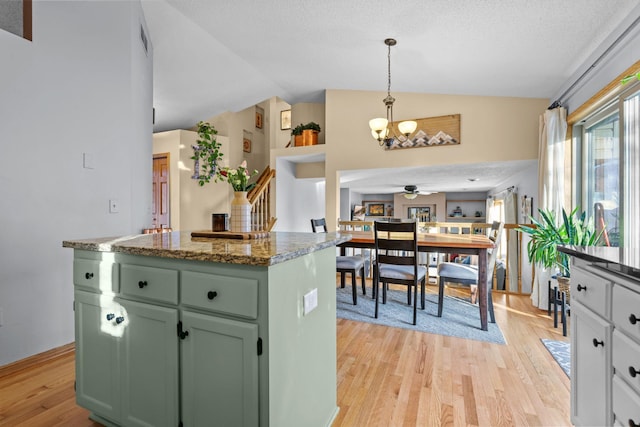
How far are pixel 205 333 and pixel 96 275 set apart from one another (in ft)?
2.25

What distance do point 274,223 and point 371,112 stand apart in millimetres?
2349

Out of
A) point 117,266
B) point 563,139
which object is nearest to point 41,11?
point 117,266

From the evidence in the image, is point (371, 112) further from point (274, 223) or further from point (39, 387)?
point (39, 387)

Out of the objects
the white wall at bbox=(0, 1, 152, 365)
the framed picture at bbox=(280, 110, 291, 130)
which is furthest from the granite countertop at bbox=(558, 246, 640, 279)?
the framed picture at bbox=(280, 110, 291, 130)

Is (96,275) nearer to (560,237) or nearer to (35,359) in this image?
(35,359)

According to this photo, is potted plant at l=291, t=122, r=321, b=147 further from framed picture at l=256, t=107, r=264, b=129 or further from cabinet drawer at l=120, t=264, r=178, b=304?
cabinet drawer at l=120, t=264, r=178, b=304

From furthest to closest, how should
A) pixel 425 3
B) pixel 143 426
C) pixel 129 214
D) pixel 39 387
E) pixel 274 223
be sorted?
pixel 274 223, pixel 129 214, pixel 425 3, pixel 39 387, pixel 143 426

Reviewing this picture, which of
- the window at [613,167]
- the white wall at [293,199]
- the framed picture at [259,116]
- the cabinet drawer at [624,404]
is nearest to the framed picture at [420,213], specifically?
the white wall at [293,199]

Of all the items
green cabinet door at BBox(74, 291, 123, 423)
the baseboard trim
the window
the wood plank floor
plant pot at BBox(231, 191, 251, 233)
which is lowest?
the wood plank floor

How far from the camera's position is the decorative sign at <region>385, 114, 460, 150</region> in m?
4.25

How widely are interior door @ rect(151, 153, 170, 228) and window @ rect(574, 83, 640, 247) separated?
559cm

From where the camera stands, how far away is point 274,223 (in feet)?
17.3

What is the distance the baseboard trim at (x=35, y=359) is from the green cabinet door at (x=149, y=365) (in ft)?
4.19

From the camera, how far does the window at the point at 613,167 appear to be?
2.15 meters
